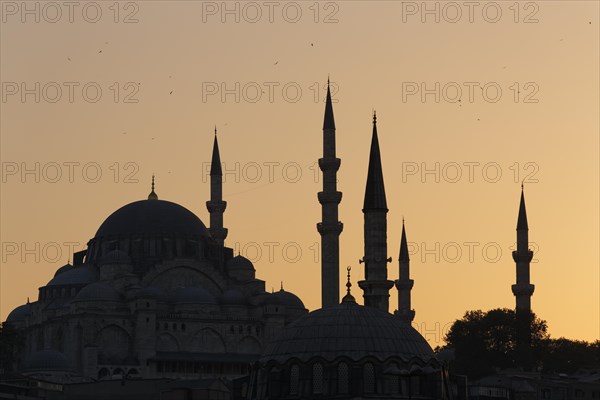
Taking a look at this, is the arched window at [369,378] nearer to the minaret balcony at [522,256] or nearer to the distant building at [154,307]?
the distant building at [154,307]

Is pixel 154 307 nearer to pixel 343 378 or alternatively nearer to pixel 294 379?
pixel 294 379

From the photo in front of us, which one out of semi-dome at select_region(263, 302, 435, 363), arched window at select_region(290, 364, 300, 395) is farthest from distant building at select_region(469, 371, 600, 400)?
arched window at select_region(290, 364, 300, 395)

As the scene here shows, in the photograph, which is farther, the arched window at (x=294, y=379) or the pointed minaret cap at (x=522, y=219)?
the pointed minaret cap at (x=522, y=219)

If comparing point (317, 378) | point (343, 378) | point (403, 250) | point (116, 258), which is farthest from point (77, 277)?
point (343, 378)

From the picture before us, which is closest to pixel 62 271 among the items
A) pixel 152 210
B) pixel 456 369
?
pixel 152 210

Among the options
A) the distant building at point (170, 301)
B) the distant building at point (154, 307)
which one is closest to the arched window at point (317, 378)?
the distant building at point (170, 301)

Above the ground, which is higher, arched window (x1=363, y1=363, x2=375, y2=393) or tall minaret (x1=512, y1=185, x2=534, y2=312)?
tall minaret (x1=512, y1=185, x2=534, y2=312)

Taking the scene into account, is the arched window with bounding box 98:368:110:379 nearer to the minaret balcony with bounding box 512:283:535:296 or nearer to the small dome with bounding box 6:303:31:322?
the small dome with bounding box 6:303:31:322

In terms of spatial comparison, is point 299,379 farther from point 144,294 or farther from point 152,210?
point 152,210
